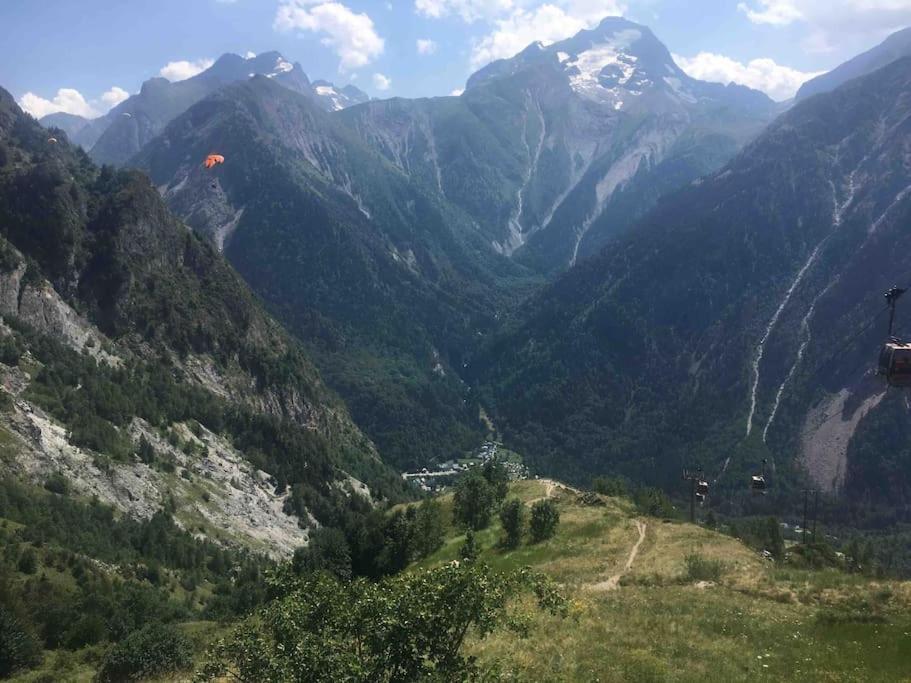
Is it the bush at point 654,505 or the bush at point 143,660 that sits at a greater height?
the bush at point 143,660

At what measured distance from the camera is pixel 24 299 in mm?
167875

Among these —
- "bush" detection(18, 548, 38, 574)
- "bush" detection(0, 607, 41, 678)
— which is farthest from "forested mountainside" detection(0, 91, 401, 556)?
"bush" detection(0, 607, 41, 678)

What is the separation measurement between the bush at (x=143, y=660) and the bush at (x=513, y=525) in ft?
161

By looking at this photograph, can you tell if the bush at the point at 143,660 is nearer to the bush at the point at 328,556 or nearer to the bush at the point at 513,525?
the bush at the point at 328,556

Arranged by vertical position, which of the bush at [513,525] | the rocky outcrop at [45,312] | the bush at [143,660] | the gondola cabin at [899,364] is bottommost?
the bush at [513,525]

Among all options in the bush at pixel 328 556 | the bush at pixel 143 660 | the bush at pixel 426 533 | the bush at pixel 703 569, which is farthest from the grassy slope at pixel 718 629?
the bush at pixel 328 556

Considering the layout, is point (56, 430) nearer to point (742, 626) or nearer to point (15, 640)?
point (15, 640)

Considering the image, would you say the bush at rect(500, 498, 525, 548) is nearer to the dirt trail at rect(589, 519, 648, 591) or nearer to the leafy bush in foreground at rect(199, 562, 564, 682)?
the dirt trail at rect(589, 519, 648, 591)

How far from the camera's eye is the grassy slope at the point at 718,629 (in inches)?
1331

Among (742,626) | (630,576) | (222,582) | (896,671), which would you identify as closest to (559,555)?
(630,576)

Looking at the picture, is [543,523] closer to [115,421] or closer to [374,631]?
[374,631]

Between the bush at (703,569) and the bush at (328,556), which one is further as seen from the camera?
the bush at (328,556)

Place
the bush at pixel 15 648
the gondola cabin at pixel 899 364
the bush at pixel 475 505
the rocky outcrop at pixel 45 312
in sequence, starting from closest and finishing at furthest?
the gondola cabin at pixel 899 364 < the bush at pixel 15 648 < the bush at pixel 475 505 < the rocky outcrop at pixel 45 312

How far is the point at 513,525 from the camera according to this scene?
87.2 metres
